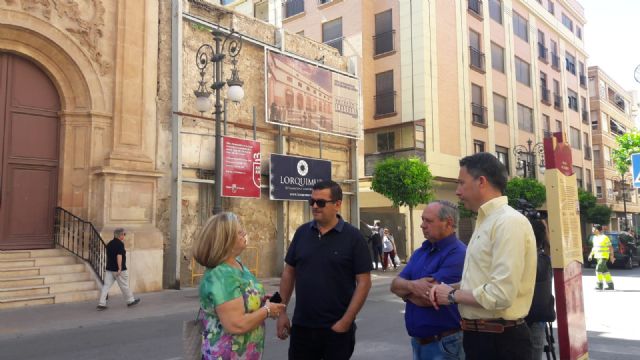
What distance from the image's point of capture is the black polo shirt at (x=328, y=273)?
3.35 meters

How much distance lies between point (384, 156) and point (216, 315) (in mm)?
23687

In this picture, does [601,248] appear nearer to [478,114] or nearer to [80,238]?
[80,238]

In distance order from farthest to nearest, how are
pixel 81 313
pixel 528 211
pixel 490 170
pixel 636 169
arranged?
pixel 81 313
pixel 636 169
pixel 528 211
pixel 490 170

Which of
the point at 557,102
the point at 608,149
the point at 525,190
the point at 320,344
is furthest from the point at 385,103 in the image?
the point at 608,149

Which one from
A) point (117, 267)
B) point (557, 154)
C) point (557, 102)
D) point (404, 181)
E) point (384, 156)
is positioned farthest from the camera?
point (557, 102)

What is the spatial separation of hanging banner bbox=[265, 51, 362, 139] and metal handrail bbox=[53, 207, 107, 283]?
21.6 feet

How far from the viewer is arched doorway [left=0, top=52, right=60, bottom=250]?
40.1ft

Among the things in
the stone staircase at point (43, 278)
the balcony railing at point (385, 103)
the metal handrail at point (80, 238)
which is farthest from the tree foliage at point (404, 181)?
the stone staircase at point (43, 278)

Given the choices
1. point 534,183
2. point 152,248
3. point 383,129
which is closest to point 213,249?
point 152,248

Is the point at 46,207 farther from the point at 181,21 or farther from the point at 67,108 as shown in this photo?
the point at 181,21

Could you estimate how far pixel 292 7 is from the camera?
3105 centimetres

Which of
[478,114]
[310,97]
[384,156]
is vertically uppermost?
[478,114]

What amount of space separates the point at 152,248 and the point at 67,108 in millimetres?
4206

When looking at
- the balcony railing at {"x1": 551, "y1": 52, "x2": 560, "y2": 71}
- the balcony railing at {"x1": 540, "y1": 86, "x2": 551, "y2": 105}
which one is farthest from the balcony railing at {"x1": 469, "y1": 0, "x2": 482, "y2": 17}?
the balcony railing at {"x1": 551, "y1": 52, "x2": 560, "y2": 71}
